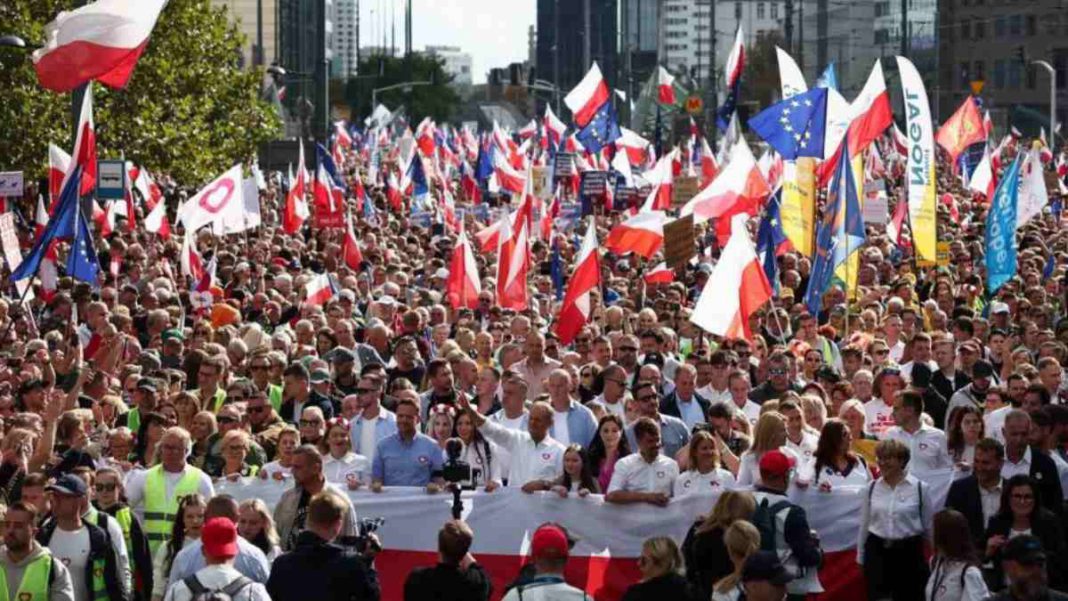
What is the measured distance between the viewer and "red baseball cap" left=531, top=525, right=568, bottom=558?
9062 millimetres

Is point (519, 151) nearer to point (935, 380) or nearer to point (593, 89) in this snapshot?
point (593, 89)

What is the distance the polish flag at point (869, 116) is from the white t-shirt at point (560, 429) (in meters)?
8.83

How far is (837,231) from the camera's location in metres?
20.0

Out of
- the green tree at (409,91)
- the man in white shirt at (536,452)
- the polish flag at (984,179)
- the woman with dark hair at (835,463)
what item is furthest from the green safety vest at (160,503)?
the green tree at (409,91)

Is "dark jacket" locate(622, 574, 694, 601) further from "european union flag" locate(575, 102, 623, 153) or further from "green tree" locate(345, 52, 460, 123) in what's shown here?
"green tree" locate(345, 52, 460, 123)

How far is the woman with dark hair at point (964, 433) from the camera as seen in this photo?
12469 millimetres

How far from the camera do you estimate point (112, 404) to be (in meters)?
14.7

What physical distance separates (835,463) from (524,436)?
1729 mm

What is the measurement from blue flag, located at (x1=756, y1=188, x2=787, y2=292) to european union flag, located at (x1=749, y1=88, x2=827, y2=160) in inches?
38.6

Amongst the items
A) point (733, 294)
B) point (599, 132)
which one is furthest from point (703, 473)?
point (599, 132)

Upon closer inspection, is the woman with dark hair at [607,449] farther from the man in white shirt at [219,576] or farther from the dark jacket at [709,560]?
the man in white shirt at [219,576]

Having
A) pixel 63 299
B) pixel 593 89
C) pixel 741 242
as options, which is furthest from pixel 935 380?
pixel 593 89

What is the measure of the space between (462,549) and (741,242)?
8.76 m

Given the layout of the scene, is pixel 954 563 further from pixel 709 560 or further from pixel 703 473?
pixel 703 473
